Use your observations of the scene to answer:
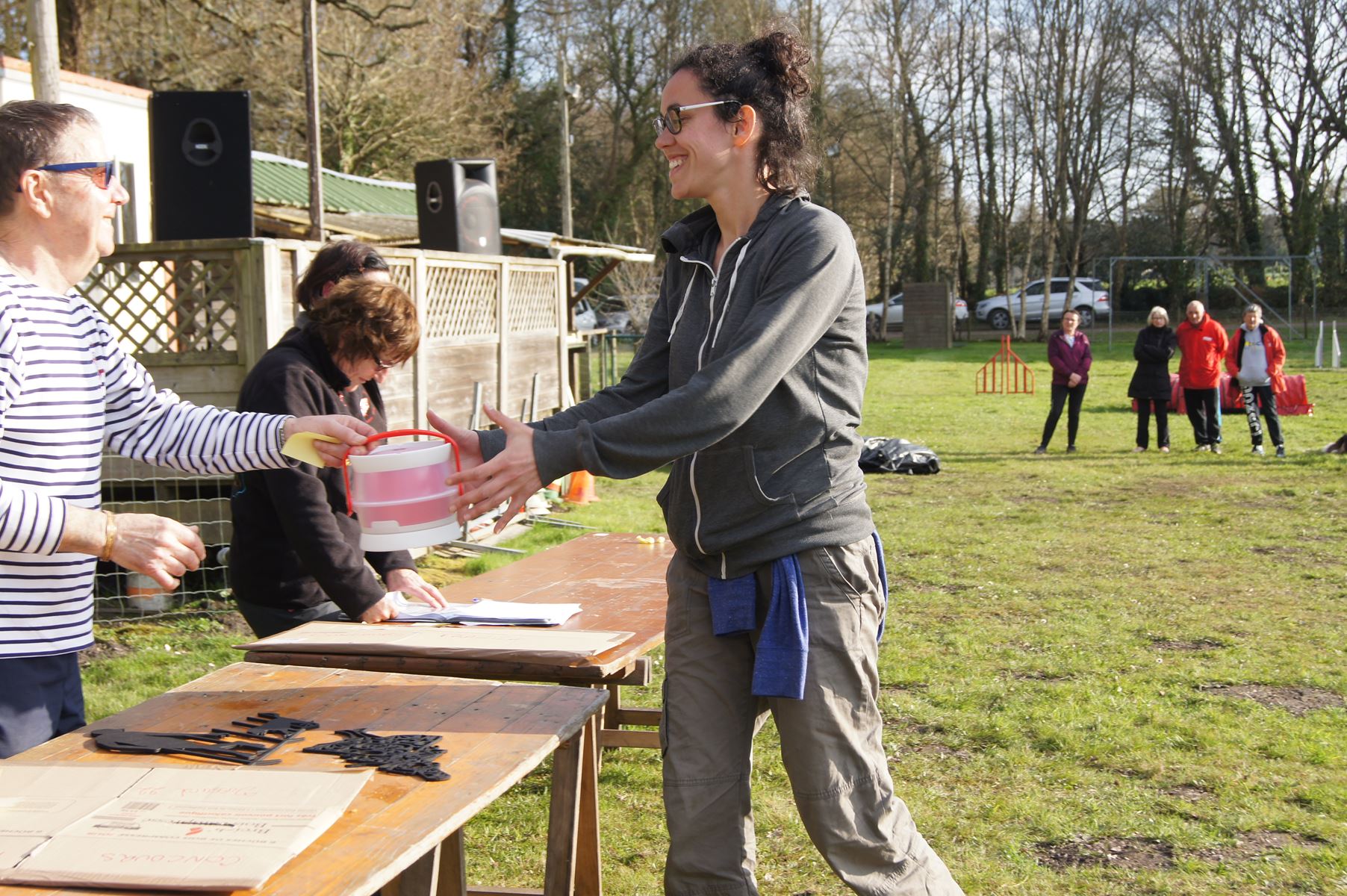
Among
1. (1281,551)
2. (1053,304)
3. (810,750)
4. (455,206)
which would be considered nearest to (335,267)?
(810,750)

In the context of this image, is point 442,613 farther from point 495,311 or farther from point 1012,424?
point 1012,424

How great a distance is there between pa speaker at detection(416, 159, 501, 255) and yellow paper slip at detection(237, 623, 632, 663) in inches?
349

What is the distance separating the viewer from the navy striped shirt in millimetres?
2068

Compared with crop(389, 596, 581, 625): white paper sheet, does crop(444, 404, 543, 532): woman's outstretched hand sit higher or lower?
higher

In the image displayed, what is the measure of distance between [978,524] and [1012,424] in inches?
306

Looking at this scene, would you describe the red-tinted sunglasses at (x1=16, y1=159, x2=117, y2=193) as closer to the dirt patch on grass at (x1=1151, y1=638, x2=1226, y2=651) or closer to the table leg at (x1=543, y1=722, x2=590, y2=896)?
the table leg at (x1=543, y1=722, x2=590, y2=896)

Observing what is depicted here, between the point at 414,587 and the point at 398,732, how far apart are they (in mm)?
1244

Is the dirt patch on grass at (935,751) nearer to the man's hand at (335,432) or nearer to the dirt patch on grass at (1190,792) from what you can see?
the dirt patch on grass at (1190,792)

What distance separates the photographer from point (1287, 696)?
5.41 metres

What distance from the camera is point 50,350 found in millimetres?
2258

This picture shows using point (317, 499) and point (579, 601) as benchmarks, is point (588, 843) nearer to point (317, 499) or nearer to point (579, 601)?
point (579, 601)

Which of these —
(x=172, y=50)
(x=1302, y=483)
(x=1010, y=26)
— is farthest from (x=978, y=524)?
(x=1010, y=26)

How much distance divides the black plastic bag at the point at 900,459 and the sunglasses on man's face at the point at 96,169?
37.0ft

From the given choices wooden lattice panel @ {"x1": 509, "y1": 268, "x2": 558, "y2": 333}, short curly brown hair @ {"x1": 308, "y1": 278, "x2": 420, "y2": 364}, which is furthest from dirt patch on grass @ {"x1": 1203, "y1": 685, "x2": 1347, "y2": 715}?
wooden lattice panel @ {"x1": 509, "y1": 268, "x2": 558, "y2": 333}
